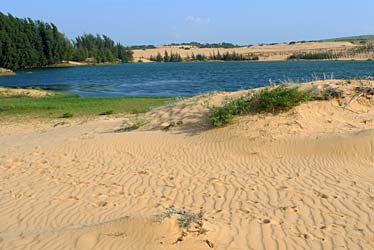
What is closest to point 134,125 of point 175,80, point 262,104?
point 262,104

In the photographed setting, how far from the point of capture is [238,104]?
1295 cm

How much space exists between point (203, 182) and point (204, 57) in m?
155

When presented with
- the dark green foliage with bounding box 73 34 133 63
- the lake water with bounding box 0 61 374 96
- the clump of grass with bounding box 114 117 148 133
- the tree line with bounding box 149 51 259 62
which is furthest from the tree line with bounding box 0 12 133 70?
the clump of grass with bounding box 114 117 148 133

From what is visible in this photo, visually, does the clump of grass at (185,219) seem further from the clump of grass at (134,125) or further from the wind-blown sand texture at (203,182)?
the clump of grass at (134,125)

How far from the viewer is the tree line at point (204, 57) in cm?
14638

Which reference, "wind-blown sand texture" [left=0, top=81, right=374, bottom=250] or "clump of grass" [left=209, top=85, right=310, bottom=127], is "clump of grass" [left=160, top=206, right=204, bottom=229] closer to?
"wind-blown sand texture" [left=0, top=81, right=374, bottom=250]

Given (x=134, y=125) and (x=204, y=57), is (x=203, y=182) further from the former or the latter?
(x=204, y=57)

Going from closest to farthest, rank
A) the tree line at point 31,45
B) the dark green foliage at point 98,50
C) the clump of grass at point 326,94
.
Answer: the clump of grass at point 326,94 < the tree line at point 31,45 < the dark green foliage at point 98,50

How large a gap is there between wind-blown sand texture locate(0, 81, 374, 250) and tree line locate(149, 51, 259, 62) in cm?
13012

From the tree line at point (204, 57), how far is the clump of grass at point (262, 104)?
129 meters

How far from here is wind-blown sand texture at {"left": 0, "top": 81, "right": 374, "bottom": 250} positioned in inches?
233

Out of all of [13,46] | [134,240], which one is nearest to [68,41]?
[13,46]

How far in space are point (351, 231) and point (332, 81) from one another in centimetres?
872

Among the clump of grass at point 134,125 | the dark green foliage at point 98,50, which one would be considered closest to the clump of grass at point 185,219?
the clump of grass at point 134,125
